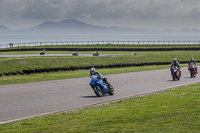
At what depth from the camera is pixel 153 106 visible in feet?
42.0

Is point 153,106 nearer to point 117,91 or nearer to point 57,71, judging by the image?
point 117,91

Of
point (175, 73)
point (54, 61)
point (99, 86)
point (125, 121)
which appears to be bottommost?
point (125, 121)

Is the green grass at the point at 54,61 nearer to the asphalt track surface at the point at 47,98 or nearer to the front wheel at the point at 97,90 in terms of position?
the asphalt track surface at the point at 47,98

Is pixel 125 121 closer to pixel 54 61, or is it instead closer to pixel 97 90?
pixel 97 90

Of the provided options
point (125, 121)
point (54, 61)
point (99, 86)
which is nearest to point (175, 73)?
point (99, 86)

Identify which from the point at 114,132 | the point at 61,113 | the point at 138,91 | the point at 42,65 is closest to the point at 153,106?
the point at 61,113

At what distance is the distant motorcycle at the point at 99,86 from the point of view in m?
16.9

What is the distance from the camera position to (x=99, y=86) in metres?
17.1

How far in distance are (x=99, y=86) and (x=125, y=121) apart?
23.2ft

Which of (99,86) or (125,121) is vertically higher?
(99,86)

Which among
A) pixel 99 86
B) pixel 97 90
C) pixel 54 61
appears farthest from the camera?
pixel 54 61

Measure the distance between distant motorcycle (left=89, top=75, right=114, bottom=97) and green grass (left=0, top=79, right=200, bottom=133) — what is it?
3.79m

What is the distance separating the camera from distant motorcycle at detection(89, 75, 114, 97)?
16.9 meters

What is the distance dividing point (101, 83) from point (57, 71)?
16.9m
